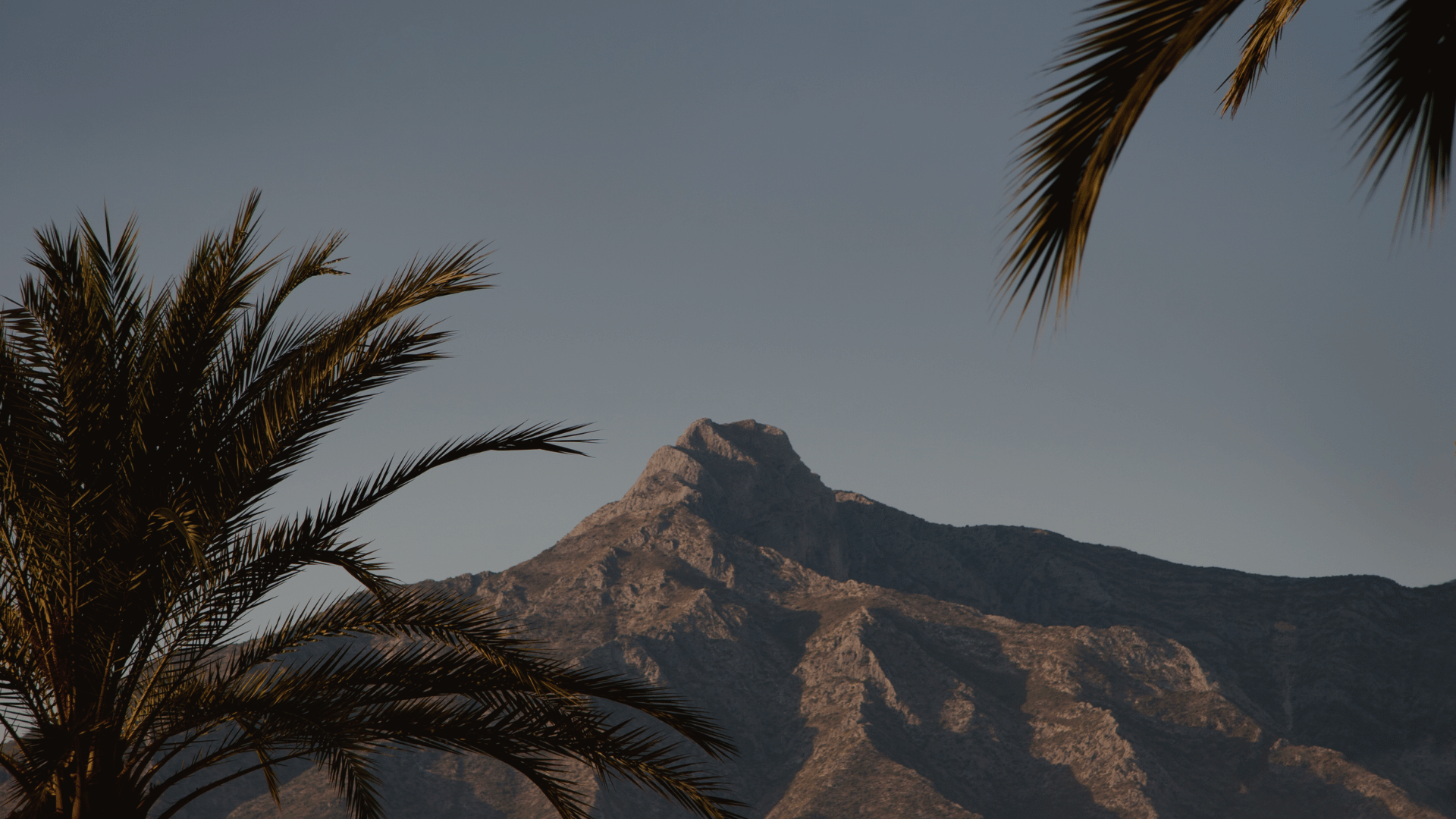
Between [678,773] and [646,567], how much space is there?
141 metres

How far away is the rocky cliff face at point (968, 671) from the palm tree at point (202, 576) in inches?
3716

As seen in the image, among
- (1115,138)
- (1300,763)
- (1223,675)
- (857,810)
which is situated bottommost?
(857,810)

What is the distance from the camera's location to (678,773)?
7914mm

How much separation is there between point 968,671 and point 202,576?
133028 mm

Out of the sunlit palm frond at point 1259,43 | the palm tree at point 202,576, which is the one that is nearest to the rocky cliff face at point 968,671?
the palm tree at point 202,576

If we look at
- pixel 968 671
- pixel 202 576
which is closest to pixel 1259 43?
pixel 202 576

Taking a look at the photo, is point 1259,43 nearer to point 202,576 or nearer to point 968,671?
point 202,576

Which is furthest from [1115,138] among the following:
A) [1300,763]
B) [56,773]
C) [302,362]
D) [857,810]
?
[1300,763]

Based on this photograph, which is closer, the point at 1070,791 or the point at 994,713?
the point at 1070,791

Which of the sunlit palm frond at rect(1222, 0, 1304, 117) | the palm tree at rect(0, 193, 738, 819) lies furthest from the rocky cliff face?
the sunlit palm frond at rect(1222, 0, 1304, 117)

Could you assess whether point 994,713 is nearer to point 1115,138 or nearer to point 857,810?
point 857,810

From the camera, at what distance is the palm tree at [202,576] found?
22.4 feet

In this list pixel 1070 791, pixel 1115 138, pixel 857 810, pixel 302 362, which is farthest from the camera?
pixel 1070 791

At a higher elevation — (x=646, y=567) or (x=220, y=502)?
(x=646, y=567)
